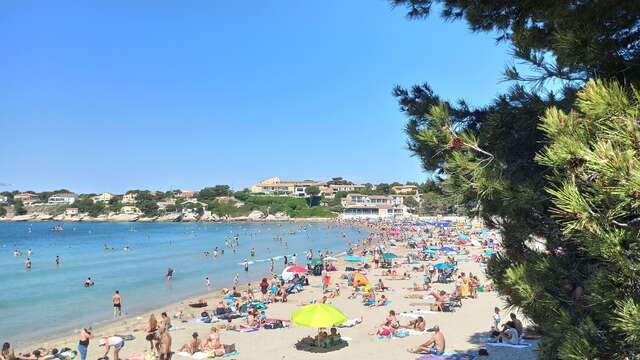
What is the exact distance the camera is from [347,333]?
15375mm

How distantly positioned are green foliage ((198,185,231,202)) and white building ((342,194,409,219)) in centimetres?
5202

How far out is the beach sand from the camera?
1312 centimetres

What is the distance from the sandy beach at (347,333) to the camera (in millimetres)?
13156

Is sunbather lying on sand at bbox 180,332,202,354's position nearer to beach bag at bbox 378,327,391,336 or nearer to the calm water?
beach bag at bbox 378,327,391,336

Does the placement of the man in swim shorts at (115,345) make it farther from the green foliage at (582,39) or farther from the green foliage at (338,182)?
the green foliage at (338,182)

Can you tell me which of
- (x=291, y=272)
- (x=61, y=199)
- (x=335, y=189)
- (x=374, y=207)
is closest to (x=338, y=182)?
(x=335, y=189)

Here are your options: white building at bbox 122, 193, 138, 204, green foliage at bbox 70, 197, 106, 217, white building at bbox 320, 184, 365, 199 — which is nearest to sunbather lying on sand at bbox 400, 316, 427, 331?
white building at bbox 320, 184, 365, 199

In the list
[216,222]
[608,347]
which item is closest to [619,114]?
[608,347]

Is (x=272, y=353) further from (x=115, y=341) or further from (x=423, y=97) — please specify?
(x=423, y=97)

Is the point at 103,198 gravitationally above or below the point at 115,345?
above

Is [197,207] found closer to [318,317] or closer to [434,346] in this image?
[318,317]

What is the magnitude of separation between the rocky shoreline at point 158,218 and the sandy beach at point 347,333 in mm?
100579

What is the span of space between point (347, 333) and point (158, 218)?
472ft

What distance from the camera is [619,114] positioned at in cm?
292
